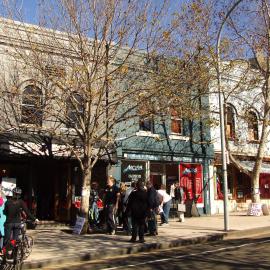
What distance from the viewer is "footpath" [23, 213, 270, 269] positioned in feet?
33.8

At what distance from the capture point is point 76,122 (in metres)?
14.5

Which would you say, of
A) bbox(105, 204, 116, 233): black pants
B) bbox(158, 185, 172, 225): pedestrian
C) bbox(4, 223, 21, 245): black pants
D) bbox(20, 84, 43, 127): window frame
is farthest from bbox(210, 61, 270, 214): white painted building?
bbox(4, 223, 21, 245): black pants

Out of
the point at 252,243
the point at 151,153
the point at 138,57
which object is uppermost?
the point at 138,57

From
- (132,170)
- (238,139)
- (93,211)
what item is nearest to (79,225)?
(93,211)

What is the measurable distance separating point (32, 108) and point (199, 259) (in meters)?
7.86

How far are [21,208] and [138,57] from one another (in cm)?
863

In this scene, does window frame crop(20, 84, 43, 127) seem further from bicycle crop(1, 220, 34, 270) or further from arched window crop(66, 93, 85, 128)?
bicycle crop(1, 220, 34, 270)

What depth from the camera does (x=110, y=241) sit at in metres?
12.7

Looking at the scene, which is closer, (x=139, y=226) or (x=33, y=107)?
(x=139, y=226)

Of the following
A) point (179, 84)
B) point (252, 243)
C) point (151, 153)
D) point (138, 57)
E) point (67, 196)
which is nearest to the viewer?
point (252, 243)

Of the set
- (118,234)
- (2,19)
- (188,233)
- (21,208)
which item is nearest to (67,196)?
(118,234)

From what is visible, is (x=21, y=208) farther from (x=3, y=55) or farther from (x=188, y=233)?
(x=3, y=55)

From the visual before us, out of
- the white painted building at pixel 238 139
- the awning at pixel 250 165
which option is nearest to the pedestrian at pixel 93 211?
the white painted building at pixel 238 139

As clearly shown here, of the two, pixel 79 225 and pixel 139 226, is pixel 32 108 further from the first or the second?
pixel 139 226
